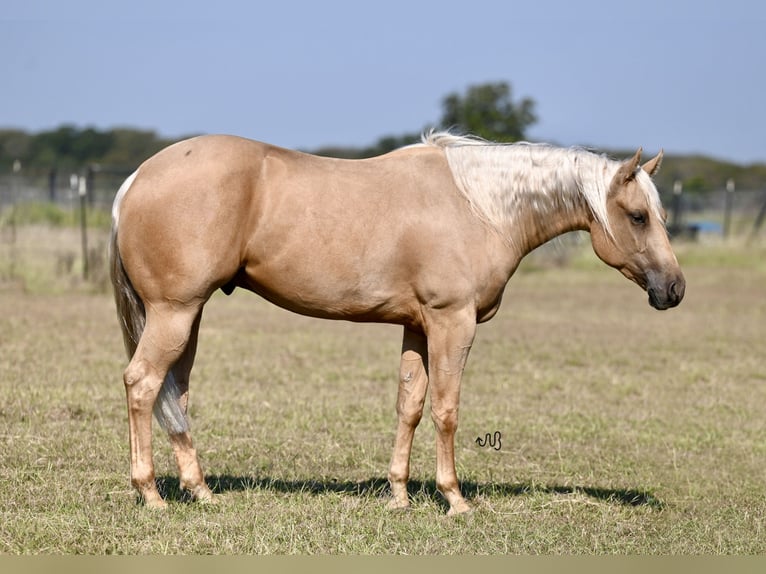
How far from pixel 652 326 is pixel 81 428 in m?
9.36

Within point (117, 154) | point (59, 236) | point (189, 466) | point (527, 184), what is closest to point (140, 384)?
point (189, 466)

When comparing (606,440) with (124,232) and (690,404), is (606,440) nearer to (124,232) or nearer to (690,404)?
(690,404)

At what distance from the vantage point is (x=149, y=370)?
523cm

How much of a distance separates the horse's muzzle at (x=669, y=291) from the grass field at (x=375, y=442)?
126cm

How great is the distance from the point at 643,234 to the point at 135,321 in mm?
2967

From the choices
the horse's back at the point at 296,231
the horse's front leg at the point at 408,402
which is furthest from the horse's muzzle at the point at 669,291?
the horse's front leg at the point at 408,402

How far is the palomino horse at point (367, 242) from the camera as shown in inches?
204

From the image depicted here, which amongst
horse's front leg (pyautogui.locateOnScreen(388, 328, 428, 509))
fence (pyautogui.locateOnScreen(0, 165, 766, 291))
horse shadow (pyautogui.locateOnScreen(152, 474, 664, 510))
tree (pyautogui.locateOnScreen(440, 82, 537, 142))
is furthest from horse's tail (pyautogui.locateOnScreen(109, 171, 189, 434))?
tree (pyautogui.locateOnScreen(440, 82, 537, 142))

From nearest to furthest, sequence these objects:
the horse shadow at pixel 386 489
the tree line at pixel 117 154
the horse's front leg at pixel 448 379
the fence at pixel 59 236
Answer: the horse's front leg at pixel 448 379 < the horse shadow at pixel 386 489 < the fence at pixel 59 236 < the tree line at pixel 117 154

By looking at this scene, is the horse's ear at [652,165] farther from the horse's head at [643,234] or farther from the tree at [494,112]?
the tree at [494,112]

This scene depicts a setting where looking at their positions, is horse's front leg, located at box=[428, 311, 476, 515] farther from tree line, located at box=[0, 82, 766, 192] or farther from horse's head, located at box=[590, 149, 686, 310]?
tree line, located at box=[0, 82, 766, 192]

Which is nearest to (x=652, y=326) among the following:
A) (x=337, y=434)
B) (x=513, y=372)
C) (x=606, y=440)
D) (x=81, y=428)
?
(x=513, y=372)

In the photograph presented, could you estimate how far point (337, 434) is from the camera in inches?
294

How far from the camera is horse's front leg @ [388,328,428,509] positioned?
18.7 ft
